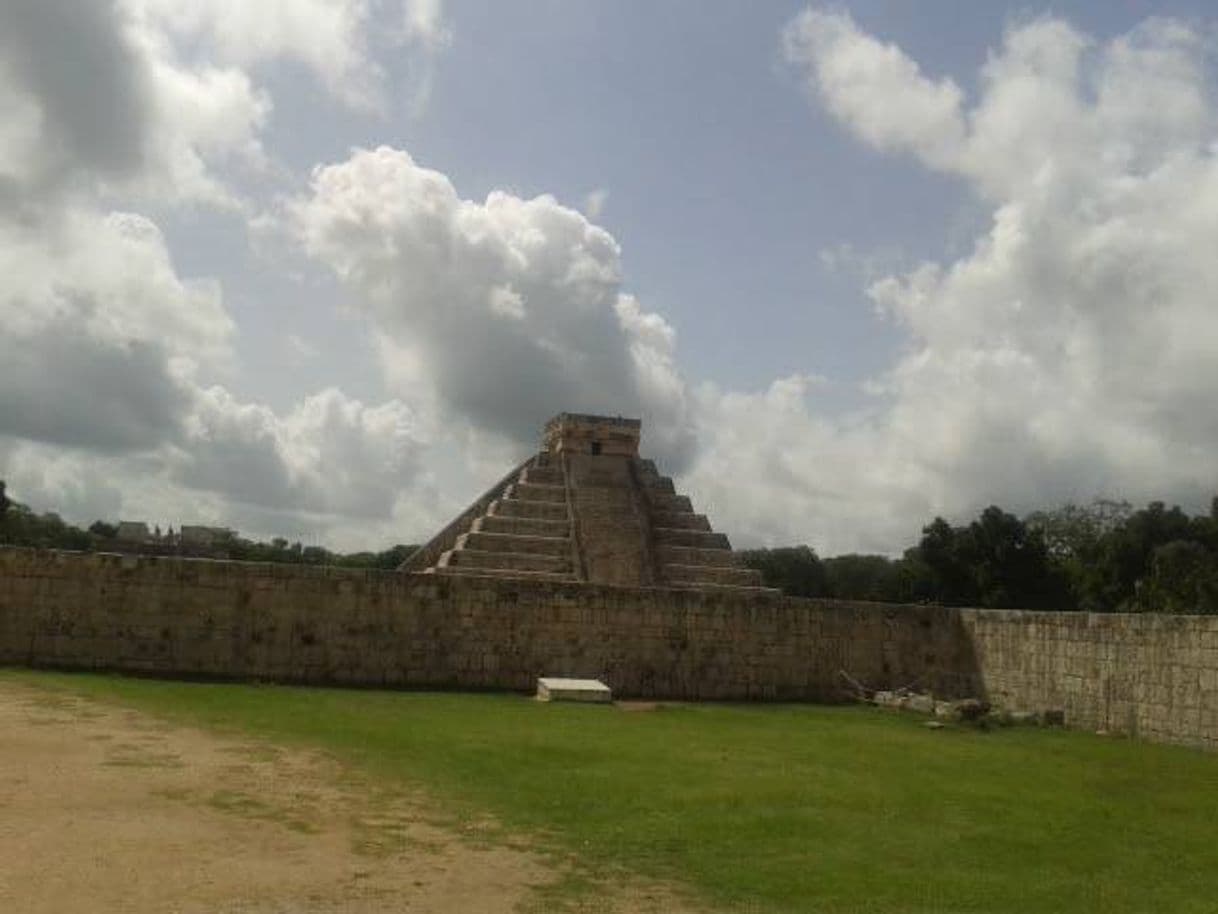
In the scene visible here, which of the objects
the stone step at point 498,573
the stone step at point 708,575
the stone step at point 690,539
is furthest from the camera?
the stone step at point 690,539

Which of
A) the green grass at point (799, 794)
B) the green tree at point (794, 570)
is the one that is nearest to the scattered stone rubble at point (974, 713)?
the green grass at point (799, 794)

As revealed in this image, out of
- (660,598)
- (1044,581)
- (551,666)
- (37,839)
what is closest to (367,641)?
(551,666)

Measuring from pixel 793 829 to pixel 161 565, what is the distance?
12.1 meters

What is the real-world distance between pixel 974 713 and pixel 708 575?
12.2 meters

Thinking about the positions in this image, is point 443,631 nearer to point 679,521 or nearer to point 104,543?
point 679,521

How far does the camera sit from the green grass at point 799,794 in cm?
659

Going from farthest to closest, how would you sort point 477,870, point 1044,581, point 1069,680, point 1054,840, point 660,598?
point 1044,581 → point 660,598 → point 1069,680 → point 1054,840 → point 477,870

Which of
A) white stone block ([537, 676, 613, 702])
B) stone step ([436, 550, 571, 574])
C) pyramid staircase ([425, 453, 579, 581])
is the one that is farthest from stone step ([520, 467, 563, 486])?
white stone block ([537, 676, 613, 702])

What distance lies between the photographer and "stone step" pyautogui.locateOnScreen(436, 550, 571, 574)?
24.2 metres

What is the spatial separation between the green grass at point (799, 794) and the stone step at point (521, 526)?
10436 millimetres

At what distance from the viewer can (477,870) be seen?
6.38 metres

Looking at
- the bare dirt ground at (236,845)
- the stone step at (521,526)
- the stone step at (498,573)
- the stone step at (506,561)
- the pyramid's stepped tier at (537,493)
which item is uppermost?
the pyramid's stepped tier at (537,493)

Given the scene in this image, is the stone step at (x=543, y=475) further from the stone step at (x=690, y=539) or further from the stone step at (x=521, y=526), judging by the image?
the stone step at (x=690, y=539)

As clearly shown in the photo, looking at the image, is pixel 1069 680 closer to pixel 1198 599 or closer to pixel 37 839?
pixel 37 839
